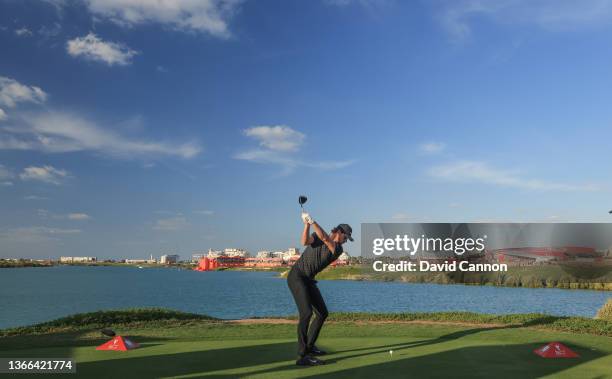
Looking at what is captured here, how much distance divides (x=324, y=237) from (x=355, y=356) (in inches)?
122

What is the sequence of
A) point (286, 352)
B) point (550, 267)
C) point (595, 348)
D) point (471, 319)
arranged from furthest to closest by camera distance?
point (550, 267) → point (471, 319) → point (595, 348) → point (286, 352)

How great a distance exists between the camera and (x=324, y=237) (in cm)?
923

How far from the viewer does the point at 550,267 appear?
88.2 meters

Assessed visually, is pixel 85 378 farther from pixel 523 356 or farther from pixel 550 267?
pixel 550 267

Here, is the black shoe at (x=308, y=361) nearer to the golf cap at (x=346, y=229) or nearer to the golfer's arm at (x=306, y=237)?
the golfer's arm at (x=306, y=237)

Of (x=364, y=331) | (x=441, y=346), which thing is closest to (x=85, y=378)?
(x=441, y=346)

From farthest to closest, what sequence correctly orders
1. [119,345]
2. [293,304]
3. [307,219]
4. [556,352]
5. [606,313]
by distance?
1. [293,304]
2. [606,313]
3. [119,345]
4. [556,352]
5. [307,219]

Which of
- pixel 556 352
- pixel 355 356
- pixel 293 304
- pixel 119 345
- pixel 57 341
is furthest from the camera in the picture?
pixel 293 304

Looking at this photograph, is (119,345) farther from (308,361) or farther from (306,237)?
(306,237)

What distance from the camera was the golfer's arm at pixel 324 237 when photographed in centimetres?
909

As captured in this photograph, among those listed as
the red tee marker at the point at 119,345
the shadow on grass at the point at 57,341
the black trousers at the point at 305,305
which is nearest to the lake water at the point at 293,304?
the shadow on grass at the point at 57,341

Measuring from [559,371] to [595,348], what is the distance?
4.31 metres

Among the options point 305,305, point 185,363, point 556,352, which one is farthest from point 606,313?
point 185,363

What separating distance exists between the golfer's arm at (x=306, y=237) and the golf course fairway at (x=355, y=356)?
234cm
